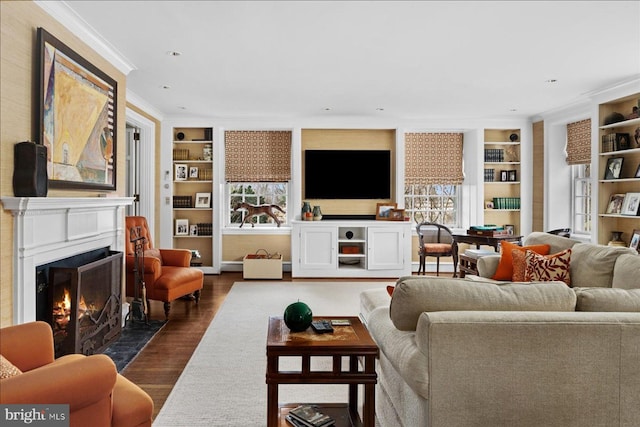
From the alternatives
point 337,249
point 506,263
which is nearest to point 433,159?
point 337,249

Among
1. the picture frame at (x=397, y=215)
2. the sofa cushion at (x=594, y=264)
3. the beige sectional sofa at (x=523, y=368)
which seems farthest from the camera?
the picture frame at (x=397, y=215)

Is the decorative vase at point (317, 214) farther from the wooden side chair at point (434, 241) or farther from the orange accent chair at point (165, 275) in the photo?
the orange accent chair at point (165, 275)

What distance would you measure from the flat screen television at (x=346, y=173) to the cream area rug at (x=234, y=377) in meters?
2.46

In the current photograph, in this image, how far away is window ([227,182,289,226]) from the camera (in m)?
Result: 7.75

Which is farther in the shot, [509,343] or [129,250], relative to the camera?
[129,250]

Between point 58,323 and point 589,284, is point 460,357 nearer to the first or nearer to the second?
point 589,284

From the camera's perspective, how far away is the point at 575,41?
12.4ft

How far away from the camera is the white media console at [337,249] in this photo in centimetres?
705

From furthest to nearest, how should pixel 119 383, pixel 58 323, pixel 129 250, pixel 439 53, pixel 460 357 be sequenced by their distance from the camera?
pixel 129 250
pixel 439 53
pixel 58 323
pixel 119 383
pixel 460 357

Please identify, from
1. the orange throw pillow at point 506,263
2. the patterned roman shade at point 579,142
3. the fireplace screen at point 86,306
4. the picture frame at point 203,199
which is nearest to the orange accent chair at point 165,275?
the fireplace screen at point 86,306

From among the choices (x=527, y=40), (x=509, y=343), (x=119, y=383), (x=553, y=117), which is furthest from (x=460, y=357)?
(x=553, y=117)

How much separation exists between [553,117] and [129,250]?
6.08 m

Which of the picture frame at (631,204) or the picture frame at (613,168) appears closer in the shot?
the picture frame at (631,204)

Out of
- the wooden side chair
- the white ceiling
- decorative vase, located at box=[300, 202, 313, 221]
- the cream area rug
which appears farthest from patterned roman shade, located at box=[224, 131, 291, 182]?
the cream area rug
